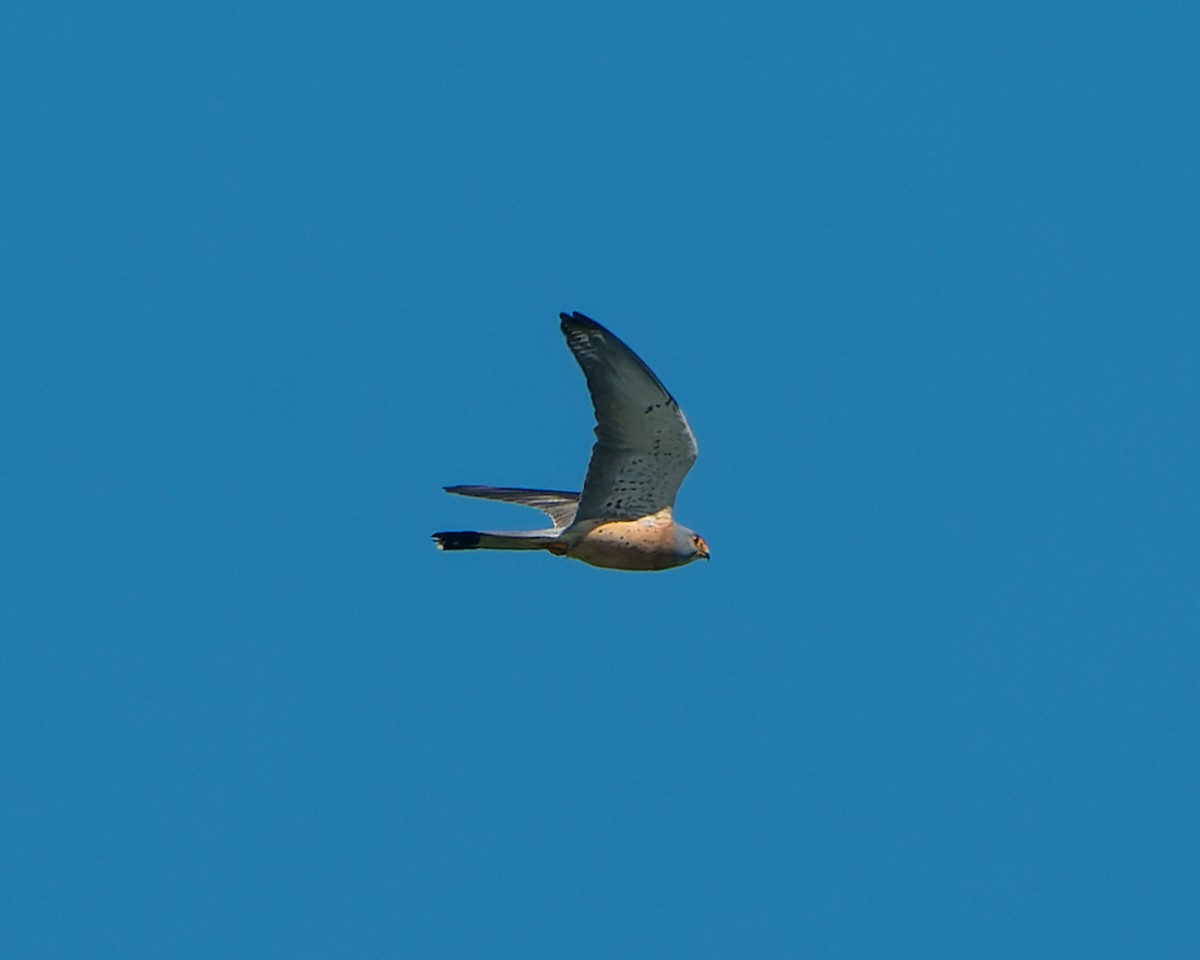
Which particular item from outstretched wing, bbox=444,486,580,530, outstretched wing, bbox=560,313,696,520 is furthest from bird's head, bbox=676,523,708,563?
outstretched wing, bbox=444,486,580,530

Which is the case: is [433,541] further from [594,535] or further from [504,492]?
[504,492]

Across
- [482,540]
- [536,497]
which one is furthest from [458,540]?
[536,497]

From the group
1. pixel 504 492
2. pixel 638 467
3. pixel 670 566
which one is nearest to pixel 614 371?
pixel 638 467

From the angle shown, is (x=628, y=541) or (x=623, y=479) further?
(x=628, y=541)

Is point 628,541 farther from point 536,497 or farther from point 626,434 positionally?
point 536,497

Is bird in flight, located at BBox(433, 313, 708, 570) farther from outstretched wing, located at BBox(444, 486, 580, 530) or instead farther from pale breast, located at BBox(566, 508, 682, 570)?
outstretched wing, located at BBox(444, 486, 580, 530)

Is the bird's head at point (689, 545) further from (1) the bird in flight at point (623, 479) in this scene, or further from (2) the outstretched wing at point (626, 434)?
(2) the outstretched wing at point (626, 434)
